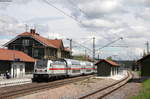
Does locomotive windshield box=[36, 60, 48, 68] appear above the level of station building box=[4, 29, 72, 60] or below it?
below

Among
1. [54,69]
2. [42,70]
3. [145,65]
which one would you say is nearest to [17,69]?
[54,69]

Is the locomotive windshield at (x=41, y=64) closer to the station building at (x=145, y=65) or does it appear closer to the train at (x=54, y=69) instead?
the train at (x=54, y=69)

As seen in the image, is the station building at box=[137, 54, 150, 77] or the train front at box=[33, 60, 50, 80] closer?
the train front at box=[33, 60, 50, 80]

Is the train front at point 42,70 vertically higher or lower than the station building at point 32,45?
lower

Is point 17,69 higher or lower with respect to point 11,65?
lower

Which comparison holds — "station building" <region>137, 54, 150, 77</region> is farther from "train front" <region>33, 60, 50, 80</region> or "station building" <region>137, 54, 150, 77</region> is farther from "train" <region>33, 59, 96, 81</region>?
"train front" <region>33, 60, 50, 80</region>

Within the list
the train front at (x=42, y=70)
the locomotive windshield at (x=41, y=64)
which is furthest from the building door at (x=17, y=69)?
the locomotive windshield at (x=41, y=64)

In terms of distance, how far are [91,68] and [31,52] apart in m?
14.2

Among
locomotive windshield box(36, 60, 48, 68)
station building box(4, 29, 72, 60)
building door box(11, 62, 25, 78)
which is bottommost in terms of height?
building door box(11, 62, 25, 78)

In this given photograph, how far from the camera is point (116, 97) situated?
1992cm

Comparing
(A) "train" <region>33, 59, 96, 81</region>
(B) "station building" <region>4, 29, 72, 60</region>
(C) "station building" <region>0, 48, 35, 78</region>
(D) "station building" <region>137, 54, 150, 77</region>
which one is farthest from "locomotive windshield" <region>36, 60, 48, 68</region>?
(B) "station building" <region>4, 29, 72, 60</region>

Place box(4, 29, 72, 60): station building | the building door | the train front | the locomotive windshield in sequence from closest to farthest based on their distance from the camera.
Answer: the train front, the locomotive windshield, the building door, box(4, 29, 72, 60): station building

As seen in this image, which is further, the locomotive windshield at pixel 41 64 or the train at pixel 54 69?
the locomotive windshield at pixel 41 64

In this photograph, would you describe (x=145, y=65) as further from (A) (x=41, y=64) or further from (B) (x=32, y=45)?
(B) (x=32, y=45)
